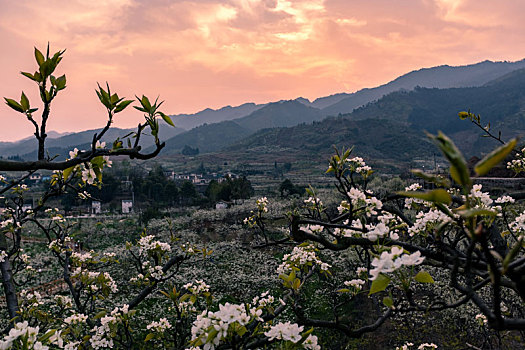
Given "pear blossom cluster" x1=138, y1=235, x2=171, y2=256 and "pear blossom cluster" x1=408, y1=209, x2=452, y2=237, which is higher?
"pear blossom cluster" x1=408, y1=209, x2=452, y2=237

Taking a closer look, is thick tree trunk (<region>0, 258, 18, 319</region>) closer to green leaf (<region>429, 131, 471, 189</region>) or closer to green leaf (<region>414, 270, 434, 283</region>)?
green leaf (<region>414, 270, 434, 283</region>)

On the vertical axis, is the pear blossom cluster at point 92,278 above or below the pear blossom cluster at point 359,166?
below

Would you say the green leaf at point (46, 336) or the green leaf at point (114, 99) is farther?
the green leaf at point (114, 99)

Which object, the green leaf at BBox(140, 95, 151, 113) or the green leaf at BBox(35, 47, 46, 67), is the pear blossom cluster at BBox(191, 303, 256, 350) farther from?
the green leaf at BBox(35, 47, 46, 67)

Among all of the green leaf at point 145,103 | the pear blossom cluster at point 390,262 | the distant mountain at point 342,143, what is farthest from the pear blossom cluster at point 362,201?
the distant mountain at point 342,143

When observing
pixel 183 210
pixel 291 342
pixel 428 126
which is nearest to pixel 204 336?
pixel 291 342

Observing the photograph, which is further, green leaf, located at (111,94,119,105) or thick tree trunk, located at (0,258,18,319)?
thick tree trunk, located at (0,258,18,319)

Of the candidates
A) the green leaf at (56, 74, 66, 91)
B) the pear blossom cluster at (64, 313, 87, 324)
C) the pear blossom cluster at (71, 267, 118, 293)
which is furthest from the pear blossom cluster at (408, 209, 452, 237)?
the pear blossom cluster at (71, 267, 118, 293)

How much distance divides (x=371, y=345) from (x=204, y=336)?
11.5 m

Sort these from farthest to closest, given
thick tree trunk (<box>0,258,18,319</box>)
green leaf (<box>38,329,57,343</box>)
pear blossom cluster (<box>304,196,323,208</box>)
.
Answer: thick tree trunk (<box>0,258,18,319</box>) < pear blossom cluster (<box>304,196,323,208</box>) < green leaf (<box>38,329,57,343</box>)

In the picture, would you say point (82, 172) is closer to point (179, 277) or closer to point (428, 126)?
point (179, 277)

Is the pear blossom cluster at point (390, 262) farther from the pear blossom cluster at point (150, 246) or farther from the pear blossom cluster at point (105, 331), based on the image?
the pear blossom cluster at point (150, 246)

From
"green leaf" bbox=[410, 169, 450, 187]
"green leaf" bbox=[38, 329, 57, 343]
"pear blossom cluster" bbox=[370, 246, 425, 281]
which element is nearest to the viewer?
"green leaf" bbox=[410, 169, 450, 187]

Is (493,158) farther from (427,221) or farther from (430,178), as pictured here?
(427,221)
